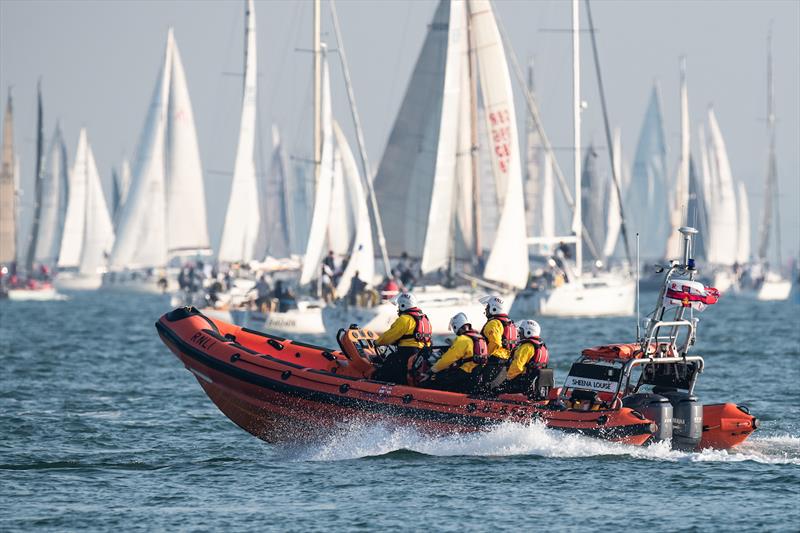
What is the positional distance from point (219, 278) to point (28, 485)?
35.3m

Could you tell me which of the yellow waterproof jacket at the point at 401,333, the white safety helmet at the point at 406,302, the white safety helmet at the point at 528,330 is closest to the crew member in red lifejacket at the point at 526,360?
the white safety helmet at the point at 528,330

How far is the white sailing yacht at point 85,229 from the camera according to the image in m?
77.9

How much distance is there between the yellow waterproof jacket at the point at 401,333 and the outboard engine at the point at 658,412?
8.84 feet

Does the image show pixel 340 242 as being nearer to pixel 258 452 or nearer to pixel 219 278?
pixel 219 278

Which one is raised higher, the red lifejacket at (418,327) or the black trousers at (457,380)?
the red lifejacket at (418,327)

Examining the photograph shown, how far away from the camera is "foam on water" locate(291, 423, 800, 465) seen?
615 inches

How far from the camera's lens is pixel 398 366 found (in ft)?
54.6

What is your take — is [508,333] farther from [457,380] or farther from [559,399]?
[559,399]

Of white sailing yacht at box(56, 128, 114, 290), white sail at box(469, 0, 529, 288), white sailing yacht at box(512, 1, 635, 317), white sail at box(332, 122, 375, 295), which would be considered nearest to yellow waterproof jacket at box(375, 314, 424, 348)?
white sail at box(332, 122, 375, 295)

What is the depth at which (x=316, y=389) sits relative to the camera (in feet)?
54.3

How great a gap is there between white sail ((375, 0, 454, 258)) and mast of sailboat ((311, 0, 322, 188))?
2.01 meters

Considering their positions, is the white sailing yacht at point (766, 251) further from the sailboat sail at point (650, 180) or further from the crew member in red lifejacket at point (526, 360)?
the crew member in red lifejacket at point (526, 360)

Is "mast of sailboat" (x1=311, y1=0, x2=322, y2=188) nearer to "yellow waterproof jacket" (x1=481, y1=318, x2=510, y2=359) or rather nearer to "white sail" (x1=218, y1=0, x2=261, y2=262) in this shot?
"white sail" (x1=218, y1=0, x2=261, y2=262)

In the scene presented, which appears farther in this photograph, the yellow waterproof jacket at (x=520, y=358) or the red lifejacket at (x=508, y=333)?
the red lifejacket at (x=508, y=333)
